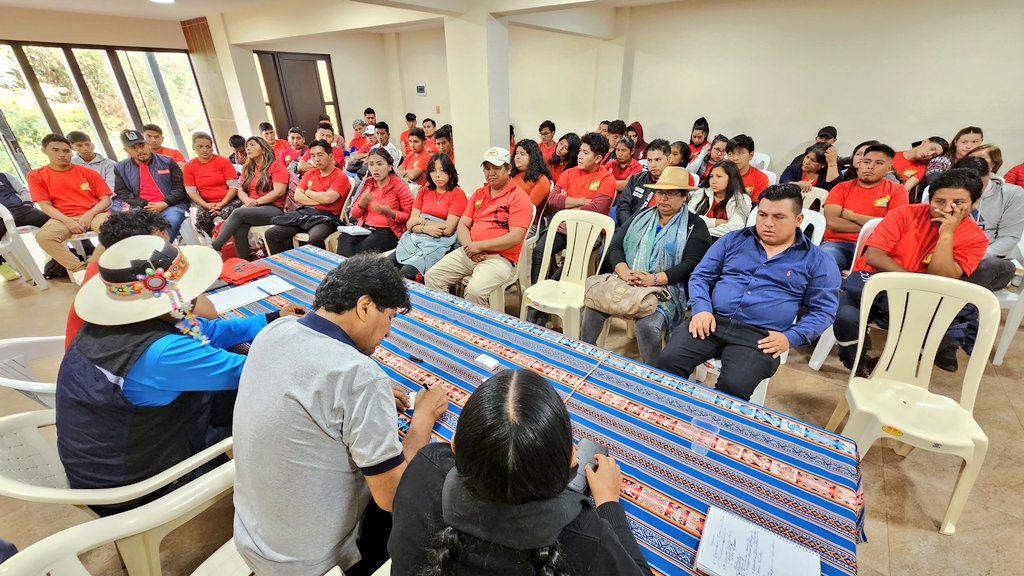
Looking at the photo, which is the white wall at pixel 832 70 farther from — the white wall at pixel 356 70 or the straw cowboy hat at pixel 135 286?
the straw cowboy hat at pixel 135 286

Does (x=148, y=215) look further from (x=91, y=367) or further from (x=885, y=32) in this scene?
(x=885, y=32)

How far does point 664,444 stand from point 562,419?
1.97 ft

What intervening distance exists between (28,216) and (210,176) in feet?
5.16

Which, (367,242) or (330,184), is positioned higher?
(330,184)

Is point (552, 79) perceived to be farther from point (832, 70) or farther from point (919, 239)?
point (919, 239)

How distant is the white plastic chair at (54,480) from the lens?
→ 3.74 feet

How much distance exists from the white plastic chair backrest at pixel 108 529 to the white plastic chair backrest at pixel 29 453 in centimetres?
34

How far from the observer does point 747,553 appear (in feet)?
2.96

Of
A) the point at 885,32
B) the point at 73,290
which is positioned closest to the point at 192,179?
the point at 73,290

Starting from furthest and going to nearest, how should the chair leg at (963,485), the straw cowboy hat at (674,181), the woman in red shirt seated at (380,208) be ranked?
the woman in red shirt seated at (380,208)
the straw cowboy hat at (674,181)
the chair leg at (963,485)

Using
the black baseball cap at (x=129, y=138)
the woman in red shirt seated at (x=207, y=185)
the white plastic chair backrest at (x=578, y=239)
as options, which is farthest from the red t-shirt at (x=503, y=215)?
the black baseball cap at (x=129, y=138)

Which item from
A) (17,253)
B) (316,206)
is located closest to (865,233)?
(316,206)

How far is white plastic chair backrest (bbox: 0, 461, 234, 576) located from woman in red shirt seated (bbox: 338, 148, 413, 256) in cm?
251

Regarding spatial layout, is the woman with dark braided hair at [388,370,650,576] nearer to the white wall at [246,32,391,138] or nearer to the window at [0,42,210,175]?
the window at [0,42,210,175]
